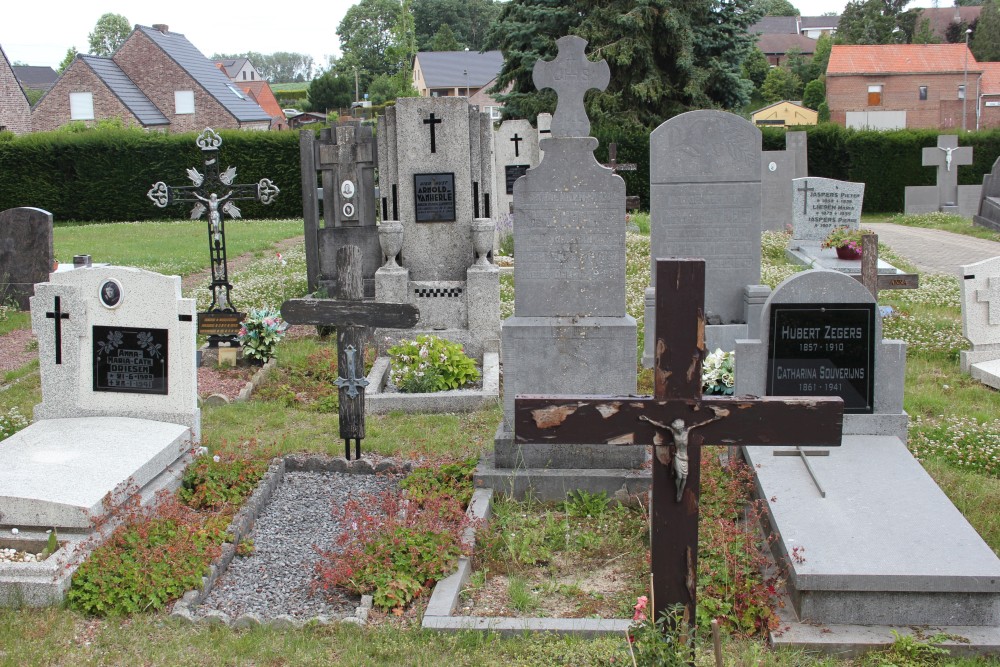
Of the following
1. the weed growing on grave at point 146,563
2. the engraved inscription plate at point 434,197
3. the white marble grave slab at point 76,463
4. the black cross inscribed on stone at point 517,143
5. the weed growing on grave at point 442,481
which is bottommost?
the weed growing on grave at point 146,563

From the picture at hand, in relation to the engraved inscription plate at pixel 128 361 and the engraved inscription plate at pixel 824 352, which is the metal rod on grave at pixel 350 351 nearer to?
the engraved inscription plate at pixel 128 361

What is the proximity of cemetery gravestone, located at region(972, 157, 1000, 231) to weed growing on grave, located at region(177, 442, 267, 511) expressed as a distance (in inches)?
772

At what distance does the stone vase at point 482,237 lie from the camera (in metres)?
10.3

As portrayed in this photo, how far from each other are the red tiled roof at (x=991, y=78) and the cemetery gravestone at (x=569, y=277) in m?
60.3

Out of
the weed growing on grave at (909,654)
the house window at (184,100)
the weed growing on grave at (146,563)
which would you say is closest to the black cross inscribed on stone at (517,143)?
the weed growing on grave at (146,563)

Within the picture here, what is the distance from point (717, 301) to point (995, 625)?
17.2ft

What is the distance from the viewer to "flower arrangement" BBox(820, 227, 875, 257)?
45.2 feet

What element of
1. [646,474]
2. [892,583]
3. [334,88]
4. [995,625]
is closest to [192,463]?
[646,474]

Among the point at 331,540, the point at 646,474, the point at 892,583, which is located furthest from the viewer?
the point at 646,474

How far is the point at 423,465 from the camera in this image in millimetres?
7008

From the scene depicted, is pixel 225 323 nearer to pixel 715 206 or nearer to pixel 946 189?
pixel 715 206

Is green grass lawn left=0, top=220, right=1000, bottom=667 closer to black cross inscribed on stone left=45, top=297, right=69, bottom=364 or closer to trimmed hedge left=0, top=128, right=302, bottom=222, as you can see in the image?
black cross inscribed on stone left=45, top=297, right=69, bottom=364

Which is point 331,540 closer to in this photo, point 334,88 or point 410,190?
point 410,190

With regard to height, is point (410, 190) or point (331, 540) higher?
point (410, 190)
